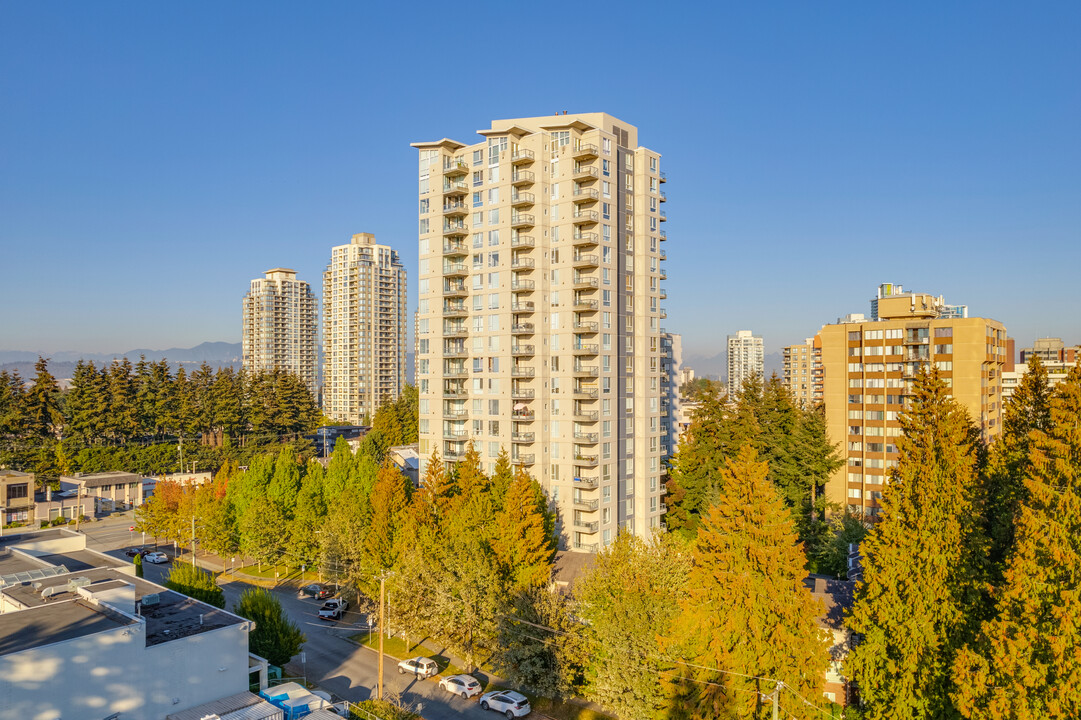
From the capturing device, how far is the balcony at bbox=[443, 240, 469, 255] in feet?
209

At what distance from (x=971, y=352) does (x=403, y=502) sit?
6128 centimetres

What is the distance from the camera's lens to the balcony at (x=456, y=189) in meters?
63.7

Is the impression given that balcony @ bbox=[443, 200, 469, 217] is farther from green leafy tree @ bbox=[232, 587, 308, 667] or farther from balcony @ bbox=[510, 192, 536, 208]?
green leafy tree @ bbox=[232, 587, 308, 667]

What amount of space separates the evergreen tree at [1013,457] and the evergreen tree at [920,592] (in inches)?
77.1

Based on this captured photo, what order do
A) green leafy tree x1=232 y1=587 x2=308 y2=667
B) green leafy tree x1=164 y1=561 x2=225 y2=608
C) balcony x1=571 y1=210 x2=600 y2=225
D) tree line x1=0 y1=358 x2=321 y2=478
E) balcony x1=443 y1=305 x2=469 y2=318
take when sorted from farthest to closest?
tree line x1=0 y1=358 x2=321 y2=478
balcony x1=443 y1=305 x2=469 y2=318
balcony x1=571 y1=210 x2=600 y2=225
green leafy tree x1=164 y1=561 x2=225 y2=608
green leafy tree x1=232 y1=587 x2=308 y2=667

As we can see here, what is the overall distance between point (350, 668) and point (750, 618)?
24.5 metres

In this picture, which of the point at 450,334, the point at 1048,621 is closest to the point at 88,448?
the point at 450,334

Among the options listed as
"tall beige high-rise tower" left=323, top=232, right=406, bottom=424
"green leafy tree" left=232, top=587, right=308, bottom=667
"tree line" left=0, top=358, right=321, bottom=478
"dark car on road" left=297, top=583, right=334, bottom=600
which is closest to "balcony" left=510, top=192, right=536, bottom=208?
"dark car on road" left=297, top=583, right=334, bottom=600

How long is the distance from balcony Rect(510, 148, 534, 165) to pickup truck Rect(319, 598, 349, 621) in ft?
127

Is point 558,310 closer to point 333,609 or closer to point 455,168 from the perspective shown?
point 455,168

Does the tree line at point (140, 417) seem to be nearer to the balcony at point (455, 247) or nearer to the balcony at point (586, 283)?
the balcony at point (455, 247)

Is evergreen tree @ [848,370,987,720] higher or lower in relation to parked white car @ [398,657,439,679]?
higher

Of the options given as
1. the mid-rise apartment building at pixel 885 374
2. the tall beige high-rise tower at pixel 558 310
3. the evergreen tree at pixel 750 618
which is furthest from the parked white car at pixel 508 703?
the mid-rise apartment building at pixel 885 374

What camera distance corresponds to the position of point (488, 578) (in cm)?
3738
